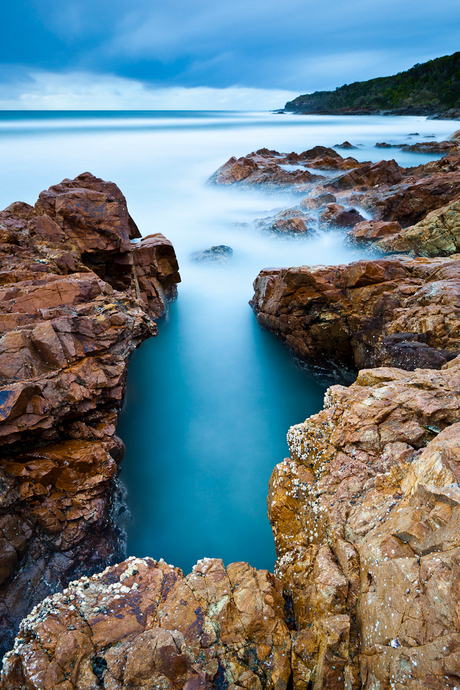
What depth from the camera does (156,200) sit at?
30.8 metres

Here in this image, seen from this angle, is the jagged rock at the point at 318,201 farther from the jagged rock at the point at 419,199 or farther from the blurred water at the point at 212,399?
the jagged rock at the point at 419,199

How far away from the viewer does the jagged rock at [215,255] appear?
1980cm

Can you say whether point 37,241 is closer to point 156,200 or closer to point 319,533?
point 319,533

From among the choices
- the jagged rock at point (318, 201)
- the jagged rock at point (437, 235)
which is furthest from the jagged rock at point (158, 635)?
the jagged rock at point (318, 201)

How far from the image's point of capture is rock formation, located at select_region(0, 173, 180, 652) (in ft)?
19.7

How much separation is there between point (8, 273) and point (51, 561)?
21.2ft

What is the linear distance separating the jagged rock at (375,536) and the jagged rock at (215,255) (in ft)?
49.6

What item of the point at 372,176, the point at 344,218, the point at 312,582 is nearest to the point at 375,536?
the point at 312,582

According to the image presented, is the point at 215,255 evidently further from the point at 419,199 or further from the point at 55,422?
the point at 55,422

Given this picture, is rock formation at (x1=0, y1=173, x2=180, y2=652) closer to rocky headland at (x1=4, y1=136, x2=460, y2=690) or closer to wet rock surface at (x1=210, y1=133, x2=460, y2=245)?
rocky headland at (x1=4, y1=136, x2=460, y2=690)

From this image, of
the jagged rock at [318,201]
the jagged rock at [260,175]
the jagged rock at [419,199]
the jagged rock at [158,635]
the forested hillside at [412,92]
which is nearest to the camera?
the jagged rock at [158,635]

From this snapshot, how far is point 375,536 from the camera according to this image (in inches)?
143

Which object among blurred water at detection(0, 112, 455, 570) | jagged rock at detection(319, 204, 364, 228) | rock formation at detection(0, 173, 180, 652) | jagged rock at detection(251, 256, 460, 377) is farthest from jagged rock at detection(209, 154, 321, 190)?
rock formation at detection(0, 173, 180, 652)

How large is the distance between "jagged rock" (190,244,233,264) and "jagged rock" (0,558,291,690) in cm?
1721
